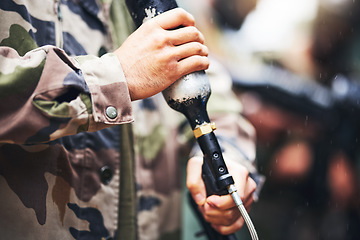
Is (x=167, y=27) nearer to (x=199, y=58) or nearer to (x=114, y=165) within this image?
(x=199, y=58)

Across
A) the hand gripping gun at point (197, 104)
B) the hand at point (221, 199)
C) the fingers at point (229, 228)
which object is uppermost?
the hand gripping gun at point (197, 104)

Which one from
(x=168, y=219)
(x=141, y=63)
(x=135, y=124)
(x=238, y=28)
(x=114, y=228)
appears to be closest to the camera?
(x=141, y=63)

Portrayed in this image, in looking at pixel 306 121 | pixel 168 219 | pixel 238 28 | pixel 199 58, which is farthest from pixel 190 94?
pixel 238 28

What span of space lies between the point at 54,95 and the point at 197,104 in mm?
256

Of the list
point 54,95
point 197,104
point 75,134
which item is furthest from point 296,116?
point 54,95

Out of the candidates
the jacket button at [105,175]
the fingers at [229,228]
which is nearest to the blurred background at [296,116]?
the fingers at [229,228]

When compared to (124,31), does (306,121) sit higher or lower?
lower

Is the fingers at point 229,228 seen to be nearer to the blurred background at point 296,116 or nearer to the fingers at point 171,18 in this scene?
the fingers at point 171,18

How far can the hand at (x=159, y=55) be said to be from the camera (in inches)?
24.5

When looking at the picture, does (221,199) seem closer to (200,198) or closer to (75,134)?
(200,198)

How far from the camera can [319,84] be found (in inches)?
67.3

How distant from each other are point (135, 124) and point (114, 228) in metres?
0.27

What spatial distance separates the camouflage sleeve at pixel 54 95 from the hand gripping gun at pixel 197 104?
10 cm

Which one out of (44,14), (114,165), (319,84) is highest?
(44,14)
